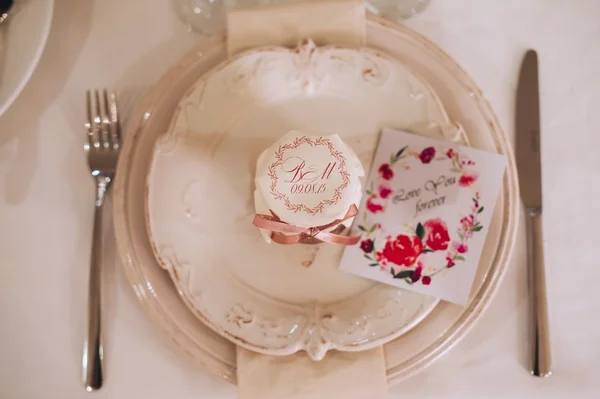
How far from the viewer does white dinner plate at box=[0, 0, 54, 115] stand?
646 millimetres

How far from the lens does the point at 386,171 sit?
0.66 metres

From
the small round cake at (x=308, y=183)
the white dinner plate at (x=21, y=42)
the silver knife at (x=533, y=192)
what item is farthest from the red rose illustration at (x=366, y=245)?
the white dinner plate at (x=21, y=42)

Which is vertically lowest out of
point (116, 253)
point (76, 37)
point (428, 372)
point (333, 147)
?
point (428, 372)

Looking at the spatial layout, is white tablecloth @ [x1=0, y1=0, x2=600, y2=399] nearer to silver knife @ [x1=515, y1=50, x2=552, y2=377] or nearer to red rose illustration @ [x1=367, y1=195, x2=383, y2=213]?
silver knife @ [x1=515, y1=50, x2=552, y2=377]

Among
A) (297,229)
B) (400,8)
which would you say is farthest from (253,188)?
(400,8)

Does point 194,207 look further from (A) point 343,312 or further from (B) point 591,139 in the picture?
(B) point 591,139

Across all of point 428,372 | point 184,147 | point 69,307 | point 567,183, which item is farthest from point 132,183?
point 567,183

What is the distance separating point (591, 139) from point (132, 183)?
67cm

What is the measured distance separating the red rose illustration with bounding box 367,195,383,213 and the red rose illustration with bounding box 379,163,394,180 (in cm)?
3

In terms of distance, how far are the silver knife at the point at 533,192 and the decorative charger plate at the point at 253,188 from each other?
0.14m

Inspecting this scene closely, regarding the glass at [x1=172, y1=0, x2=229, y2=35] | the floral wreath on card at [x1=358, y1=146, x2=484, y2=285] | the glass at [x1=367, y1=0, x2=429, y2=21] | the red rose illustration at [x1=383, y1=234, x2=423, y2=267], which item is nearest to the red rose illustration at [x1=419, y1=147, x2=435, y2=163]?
the floral wreath on card at [x1=358, y1=146, x2=484, y2=285]

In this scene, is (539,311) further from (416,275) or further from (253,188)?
(253,188)

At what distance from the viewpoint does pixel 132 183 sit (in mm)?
646

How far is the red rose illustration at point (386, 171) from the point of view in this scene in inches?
26.1
